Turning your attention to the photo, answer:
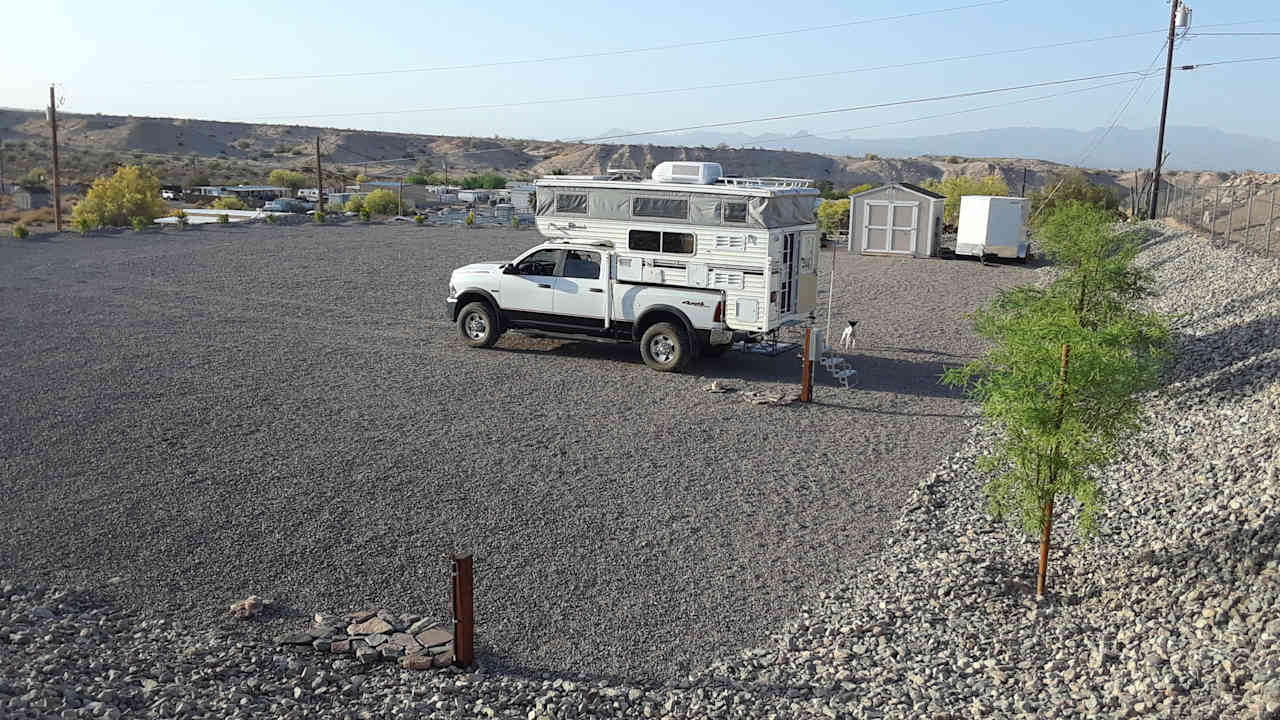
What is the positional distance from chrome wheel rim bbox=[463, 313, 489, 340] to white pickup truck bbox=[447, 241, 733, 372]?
2cm

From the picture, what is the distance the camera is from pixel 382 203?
50.8 m

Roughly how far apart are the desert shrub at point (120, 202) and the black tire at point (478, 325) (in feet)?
92.8

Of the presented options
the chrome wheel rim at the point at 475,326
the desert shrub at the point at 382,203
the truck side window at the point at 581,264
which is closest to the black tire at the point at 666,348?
the truck side window at the point at 581,264

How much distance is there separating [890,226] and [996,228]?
10.9 ft

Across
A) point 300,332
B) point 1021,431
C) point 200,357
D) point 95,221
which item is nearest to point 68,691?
point 1021,431

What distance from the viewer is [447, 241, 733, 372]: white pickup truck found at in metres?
14.8

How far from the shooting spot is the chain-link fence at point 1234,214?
2391 cm

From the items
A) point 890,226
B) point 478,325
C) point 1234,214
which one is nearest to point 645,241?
point 478,325

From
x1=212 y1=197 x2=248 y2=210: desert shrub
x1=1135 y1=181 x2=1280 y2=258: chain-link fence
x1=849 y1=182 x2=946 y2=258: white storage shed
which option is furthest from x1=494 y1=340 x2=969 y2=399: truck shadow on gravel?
x1=212 y1=197 x2=248 y2=210: desert shrub

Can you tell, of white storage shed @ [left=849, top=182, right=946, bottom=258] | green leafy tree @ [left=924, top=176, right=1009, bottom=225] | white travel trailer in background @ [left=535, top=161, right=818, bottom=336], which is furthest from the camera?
green leafy tree @ [left=924, top=176, right=1009, bottom=225]

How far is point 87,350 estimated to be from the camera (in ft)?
50.4

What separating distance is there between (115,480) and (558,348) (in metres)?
8.11

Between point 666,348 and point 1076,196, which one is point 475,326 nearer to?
point 666,348

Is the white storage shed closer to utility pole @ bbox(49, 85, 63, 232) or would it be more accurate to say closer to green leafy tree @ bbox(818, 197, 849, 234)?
green leafy tree @ bbox(818, 197, 849, 234)
